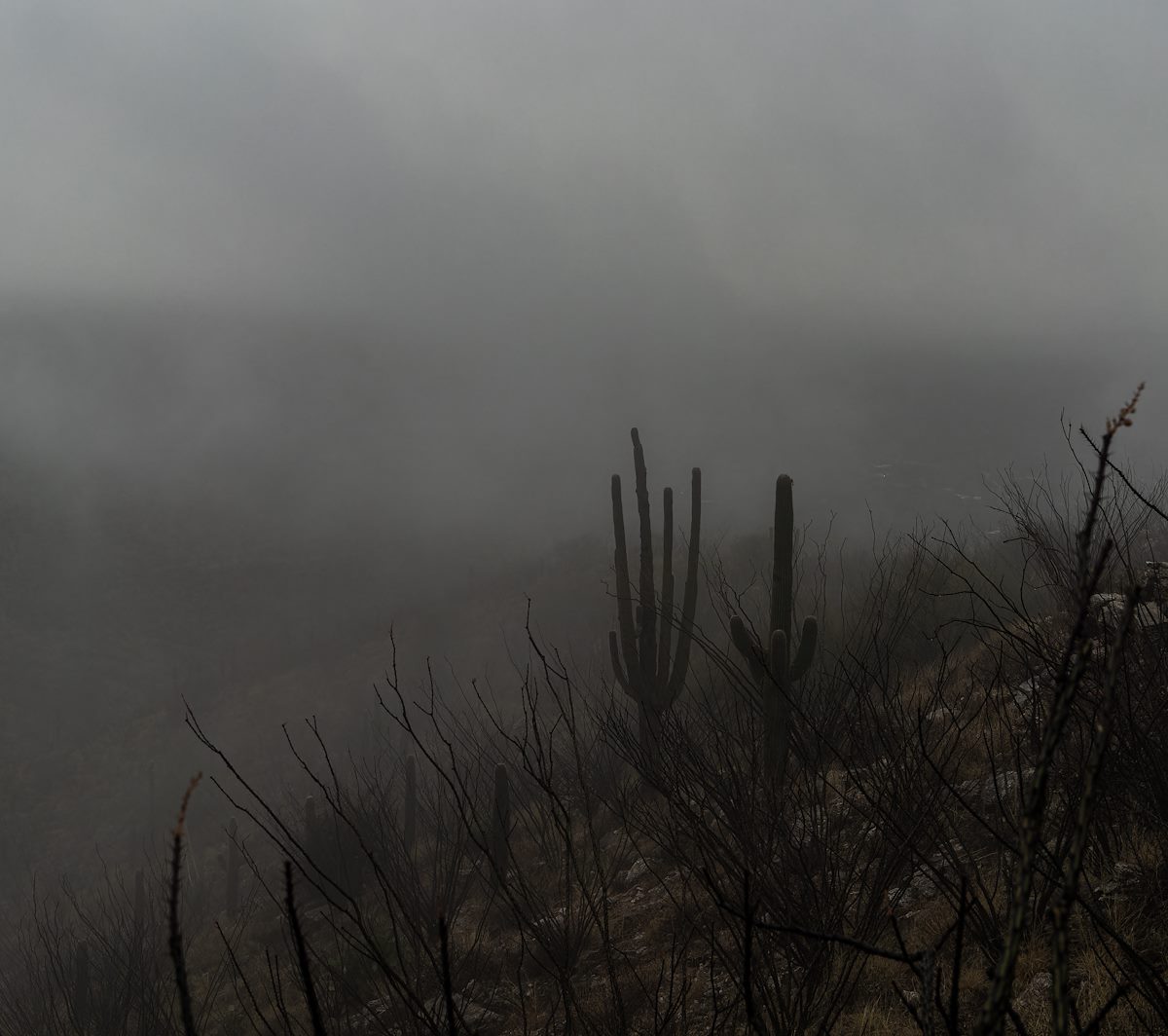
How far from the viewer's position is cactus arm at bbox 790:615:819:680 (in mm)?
6711

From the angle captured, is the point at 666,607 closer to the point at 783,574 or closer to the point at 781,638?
the point at 783,574

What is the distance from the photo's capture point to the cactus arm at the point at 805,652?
22.0 feet

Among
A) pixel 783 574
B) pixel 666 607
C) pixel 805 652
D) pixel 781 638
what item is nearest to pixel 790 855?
pixel 781 638

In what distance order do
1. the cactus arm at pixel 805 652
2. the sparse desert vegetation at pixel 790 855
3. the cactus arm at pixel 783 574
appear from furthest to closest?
the cactus arm at pixel 783 574, the cactus arm at pixel 805 652, the sparse desert vegetation at pixel 790 855

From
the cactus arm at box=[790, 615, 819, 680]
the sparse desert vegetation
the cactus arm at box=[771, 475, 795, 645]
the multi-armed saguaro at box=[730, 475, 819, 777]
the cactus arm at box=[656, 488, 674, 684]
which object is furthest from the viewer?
the cactus arm at box=[656, 488, 674, 684]

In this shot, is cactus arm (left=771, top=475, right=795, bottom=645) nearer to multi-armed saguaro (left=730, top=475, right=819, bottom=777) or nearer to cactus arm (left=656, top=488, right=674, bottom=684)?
multi-armed saguaro (left=730, top=475, right=819, bottom=777)

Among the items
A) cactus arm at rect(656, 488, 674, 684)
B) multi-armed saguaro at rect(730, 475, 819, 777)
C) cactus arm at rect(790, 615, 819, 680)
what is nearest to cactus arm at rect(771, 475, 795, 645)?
multi-armed saguaro at rect(730, 475, 819, 777)

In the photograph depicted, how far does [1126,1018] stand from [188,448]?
3924 inches

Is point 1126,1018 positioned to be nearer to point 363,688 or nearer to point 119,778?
point 363,688

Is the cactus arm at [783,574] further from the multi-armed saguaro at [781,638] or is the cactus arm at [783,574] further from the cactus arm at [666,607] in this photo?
the cactus arm at [666,607]

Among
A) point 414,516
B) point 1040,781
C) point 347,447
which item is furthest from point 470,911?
point 347,447

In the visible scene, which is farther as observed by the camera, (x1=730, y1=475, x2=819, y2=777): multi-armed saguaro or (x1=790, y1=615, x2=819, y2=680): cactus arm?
(x1=790, y1=615, x2=819, y2=680): cactus arm

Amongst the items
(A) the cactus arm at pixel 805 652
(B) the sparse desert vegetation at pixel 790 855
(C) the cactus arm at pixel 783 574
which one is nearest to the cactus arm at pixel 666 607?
(B) the sparse desert vegetation at pixel 790 855

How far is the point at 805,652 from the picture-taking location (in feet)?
22.3
